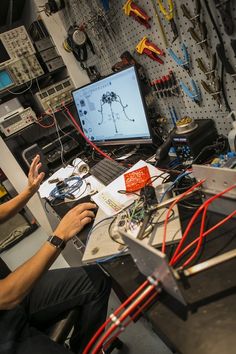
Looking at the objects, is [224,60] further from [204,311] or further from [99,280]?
[99,280]

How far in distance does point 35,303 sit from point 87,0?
1.67 m

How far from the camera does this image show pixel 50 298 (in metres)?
1.17

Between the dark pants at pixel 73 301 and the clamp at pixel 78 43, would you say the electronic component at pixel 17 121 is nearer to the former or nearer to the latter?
the clamp at pixel 78 43

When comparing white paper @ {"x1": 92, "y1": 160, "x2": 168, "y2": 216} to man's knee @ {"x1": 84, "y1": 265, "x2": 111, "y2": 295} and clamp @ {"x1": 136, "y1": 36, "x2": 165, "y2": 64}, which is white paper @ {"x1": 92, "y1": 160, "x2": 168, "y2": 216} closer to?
man's knee @ {"x1": 84, "y1": 265, "x2": 111, "y2": 295}

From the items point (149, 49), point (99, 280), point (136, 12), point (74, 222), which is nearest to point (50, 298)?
point (99, 280)

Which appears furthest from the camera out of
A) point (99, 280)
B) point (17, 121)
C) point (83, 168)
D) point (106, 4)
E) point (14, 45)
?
point (17, 121)

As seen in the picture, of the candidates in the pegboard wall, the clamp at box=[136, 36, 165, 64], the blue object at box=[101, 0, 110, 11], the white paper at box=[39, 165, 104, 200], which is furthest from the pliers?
the white paper at box=[39, 165, 104, 200]

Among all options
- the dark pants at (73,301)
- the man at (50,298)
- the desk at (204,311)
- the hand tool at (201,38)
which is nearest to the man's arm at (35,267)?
the man at (50,298)

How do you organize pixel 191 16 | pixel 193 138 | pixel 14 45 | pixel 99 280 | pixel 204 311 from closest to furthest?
pixel 204 311, pixel 191 16, pixel 193 138, pixel 99 280, pixel 14 45

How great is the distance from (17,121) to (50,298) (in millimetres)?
1434

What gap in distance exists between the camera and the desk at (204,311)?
0.50m

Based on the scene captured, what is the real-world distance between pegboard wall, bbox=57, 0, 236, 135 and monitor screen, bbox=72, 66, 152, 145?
16 cm

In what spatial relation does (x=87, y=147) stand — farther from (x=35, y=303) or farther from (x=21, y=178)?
(x=35, y=303)

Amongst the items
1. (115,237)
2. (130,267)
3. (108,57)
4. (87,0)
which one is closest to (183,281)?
(130,267)
